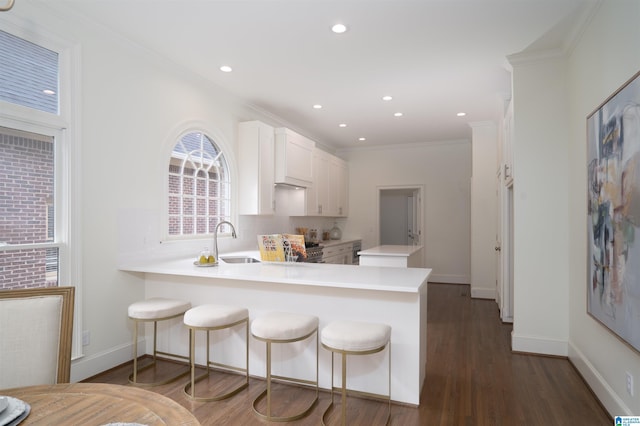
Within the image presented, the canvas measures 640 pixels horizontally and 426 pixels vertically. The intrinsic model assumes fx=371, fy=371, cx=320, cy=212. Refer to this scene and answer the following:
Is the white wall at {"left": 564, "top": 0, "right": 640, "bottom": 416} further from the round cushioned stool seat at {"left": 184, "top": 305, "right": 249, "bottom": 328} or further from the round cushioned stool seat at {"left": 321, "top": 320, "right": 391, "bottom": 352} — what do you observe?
the round cushioned stool seat at {"left": 184, "top": 305, "right": 249, "bottom": 328}

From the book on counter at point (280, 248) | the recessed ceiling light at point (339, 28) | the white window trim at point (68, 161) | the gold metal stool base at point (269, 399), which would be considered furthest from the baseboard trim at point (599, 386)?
the white window trim at point (68, 161)

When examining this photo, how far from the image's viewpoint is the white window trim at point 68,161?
2.73m

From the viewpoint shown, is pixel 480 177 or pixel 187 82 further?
pixel 480 177

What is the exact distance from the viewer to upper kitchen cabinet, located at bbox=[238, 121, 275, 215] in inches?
187

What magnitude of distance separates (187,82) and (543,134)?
360 cm

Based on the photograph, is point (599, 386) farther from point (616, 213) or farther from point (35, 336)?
point (35, 336)

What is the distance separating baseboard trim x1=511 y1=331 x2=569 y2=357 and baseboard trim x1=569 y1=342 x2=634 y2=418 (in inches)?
5.1

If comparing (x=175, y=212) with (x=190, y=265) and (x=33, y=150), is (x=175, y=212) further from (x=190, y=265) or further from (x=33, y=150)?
(x=33, y=150)

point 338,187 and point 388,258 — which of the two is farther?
point 338,187

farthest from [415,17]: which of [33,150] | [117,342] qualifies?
[117,342]

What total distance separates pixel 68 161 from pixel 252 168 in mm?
2248

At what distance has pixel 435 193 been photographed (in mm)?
7363

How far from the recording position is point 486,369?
3.15 meters

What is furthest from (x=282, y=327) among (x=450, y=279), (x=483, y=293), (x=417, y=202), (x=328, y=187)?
(x=417, y=202)
